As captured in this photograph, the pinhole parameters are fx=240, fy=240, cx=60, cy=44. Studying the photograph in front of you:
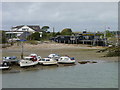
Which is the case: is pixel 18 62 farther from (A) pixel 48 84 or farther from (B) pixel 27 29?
(B) pixel 27 29

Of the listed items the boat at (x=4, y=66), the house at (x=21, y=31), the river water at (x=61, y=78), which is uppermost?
the house at (x=21, y=31)

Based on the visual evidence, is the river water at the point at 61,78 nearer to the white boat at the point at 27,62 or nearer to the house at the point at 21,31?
the white boat at the point at 27,62

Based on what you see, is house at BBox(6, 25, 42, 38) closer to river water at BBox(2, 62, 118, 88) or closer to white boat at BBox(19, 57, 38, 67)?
white boat at BBox(19, 57, 38, 67)

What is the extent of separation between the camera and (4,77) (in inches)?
1062

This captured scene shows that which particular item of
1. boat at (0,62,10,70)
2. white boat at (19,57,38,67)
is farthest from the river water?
white boat at (19,57,38,67)

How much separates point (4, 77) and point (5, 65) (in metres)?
3.13

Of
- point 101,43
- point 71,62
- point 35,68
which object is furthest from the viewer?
point 101,43

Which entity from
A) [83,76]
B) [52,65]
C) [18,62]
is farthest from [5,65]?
[83,76]

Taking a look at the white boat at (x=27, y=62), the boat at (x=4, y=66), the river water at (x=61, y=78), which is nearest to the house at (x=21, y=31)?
the white boat at (x=27, y=62)

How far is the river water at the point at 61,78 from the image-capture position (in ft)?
77.8

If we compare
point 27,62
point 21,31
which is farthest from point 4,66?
point 21,31

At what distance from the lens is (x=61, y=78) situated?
26.9 metres

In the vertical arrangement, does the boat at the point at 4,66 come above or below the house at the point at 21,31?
below

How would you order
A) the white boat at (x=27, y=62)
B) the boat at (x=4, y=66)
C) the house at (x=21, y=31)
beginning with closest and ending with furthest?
the boat at (x=4, y=66) → the white boat at (x=27, y=62) → the house at (x=21, y=31)
